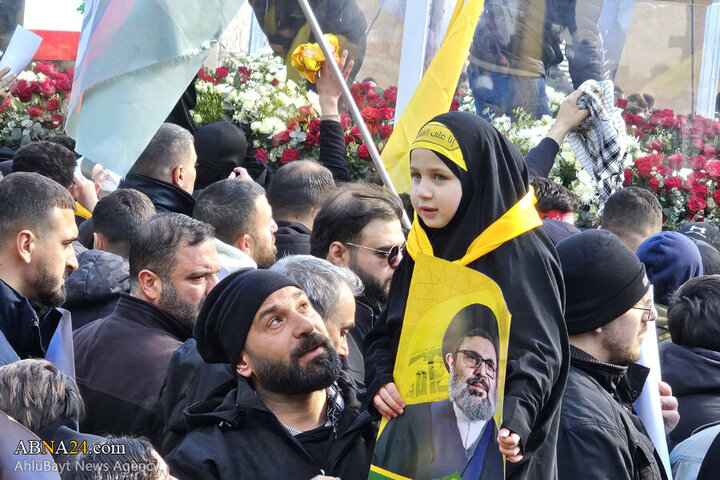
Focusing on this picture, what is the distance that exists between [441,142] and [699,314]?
1884mm

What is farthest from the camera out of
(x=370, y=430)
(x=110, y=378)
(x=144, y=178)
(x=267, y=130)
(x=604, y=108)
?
(x=267, y=130)

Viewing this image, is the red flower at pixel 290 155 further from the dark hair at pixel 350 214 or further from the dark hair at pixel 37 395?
the dark hair at pixel 37 395

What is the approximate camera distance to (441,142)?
337cm

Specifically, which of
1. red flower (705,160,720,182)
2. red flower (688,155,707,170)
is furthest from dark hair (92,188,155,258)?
red flower (688,155,707,170)

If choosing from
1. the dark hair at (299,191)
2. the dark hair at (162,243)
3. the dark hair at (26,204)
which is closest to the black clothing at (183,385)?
the dark hair at (162,243)

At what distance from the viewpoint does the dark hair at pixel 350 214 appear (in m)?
4.97

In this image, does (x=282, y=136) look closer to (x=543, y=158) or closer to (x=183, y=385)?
(x=543, y=158)

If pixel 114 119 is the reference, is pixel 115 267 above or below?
below

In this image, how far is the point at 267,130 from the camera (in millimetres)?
8203

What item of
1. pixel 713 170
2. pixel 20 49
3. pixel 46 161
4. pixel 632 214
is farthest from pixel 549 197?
pixel 20 49

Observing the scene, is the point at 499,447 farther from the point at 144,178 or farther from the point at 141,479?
the point at 144,178

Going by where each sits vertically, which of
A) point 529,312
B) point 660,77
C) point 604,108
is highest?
point 529,312

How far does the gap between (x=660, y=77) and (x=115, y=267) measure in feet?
24.0

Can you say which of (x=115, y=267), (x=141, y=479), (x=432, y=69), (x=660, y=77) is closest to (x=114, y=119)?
(x=115, y=267)
